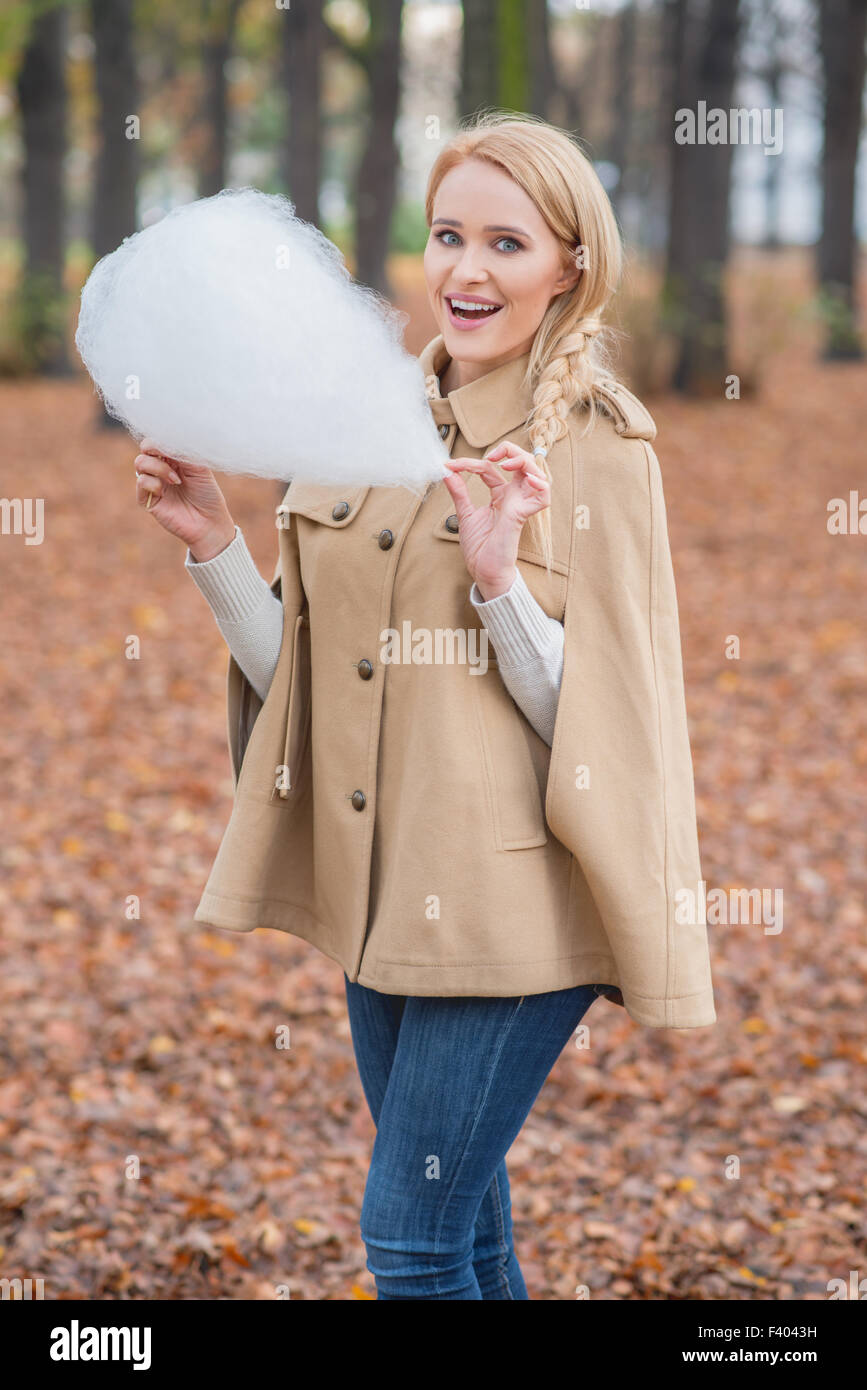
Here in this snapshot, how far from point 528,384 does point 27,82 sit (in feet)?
57.0

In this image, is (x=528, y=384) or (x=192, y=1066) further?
(x=192, y=1066)

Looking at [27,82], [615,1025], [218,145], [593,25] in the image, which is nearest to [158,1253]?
[615,1025]

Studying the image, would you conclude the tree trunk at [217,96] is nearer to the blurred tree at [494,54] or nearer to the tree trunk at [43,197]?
the tree trunk at [43,197]

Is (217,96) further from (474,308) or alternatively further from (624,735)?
(624,735)

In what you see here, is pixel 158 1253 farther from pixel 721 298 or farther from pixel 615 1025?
pixel 721 298

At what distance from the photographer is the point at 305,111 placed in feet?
35.9

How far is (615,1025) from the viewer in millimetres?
4668

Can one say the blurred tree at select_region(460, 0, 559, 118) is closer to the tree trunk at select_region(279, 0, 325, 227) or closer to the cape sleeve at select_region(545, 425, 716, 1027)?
the tree trunk at select_region(279, 0, 325, 227)

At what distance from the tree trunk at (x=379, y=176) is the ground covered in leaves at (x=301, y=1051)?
203 inches

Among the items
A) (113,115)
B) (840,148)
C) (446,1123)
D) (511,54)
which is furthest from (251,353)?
(840,148)

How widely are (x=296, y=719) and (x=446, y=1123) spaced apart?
0.72 m

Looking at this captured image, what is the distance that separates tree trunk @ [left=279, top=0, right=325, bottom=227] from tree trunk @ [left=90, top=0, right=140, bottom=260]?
363cm

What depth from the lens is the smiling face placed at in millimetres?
2045
